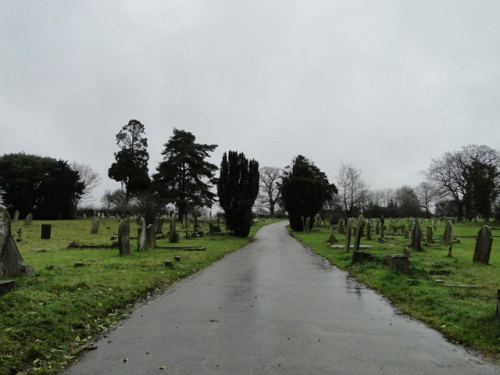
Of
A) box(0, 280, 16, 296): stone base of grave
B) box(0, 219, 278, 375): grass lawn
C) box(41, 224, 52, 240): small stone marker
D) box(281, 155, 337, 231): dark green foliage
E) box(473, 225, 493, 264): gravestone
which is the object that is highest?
box(281, 155, 337, 231): dark green foliage

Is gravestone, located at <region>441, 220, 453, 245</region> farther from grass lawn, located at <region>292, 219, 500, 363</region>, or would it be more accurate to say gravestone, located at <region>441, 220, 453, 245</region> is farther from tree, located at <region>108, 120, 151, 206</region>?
tree, located at <region>108, 120, 151, 206</region>

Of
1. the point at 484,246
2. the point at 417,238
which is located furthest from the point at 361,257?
the point at 417,238

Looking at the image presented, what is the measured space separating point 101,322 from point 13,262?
12.8 feet

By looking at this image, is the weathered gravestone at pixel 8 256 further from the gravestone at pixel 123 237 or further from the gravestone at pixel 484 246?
the gravestone at pixel 484 246

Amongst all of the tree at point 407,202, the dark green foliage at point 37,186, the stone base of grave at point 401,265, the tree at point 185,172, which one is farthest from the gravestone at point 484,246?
the tree at point 407,202

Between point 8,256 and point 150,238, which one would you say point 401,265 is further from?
point 150,238

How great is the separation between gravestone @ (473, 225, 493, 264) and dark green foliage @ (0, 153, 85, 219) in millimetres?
54299

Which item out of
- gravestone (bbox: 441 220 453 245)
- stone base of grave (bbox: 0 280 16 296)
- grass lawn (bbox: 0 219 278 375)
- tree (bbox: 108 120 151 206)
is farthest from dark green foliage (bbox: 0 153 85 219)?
stone base of grave (bbox: 0 280 16 296)

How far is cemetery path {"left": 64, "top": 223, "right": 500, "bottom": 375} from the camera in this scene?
4355 millimetres

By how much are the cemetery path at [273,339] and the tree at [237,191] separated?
21.9 meters

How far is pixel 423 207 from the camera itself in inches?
3760

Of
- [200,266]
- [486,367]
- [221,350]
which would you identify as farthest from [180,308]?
[200,266]

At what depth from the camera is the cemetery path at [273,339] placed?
4355mm

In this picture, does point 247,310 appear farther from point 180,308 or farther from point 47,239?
point 47,239
